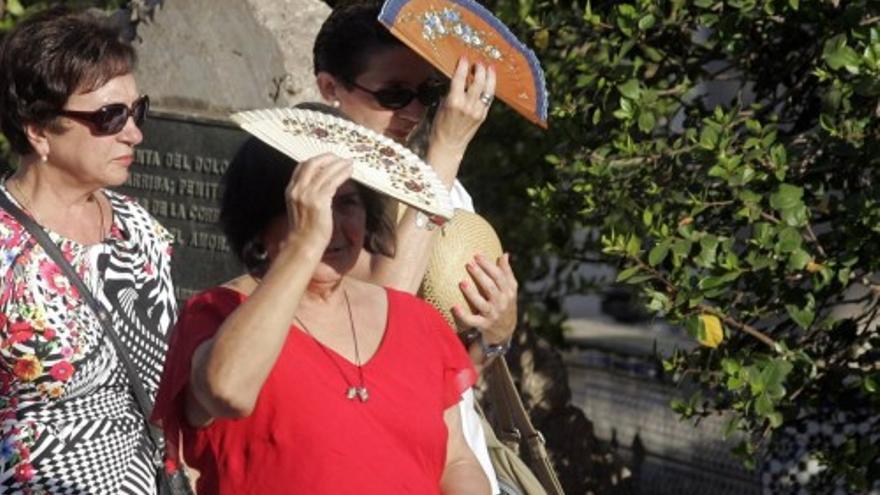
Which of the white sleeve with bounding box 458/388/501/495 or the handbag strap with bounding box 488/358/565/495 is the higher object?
the white sleeve with bounding box 458/388/501/495

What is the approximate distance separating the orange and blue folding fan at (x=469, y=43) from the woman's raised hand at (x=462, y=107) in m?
0.03

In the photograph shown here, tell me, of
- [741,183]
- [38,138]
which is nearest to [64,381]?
[38,138]

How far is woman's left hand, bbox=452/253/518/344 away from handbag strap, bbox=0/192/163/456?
26.4 inches

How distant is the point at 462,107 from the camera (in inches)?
167

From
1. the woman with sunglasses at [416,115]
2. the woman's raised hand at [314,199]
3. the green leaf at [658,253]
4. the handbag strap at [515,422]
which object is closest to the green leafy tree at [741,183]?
the green leaf at [658,253]

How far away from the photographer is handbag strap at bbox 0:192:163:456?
4043mm

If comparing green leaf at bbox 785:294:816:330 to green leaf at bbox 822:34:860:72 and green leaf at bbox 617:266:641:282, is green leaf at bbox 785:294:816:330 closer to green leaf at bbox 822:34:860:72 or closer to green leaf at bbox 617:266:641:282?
green leaf at bbox 617:266:641:282

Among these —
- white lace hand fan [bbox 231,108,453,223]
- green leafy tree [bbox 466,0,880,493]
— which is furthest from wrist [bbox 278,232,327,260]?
green leafy tree [bbox 466,0,880,493]

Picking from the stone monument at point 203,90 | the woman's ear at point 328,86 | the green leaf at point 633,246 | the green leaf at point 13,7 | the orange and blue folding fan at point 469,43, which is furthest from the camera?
the green leaf at point 13,7

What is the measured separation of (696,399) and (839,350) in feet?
1.43

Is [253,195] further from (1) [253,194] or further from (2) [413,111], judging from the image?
(2) [413,111]

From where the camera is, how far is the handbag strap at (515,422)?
4488 mm

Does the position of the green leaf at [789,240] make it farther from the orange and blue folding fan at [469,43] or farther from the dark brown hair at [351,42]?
the dark brown hair at [351,42]

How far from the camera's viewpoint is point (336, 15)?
461cm
